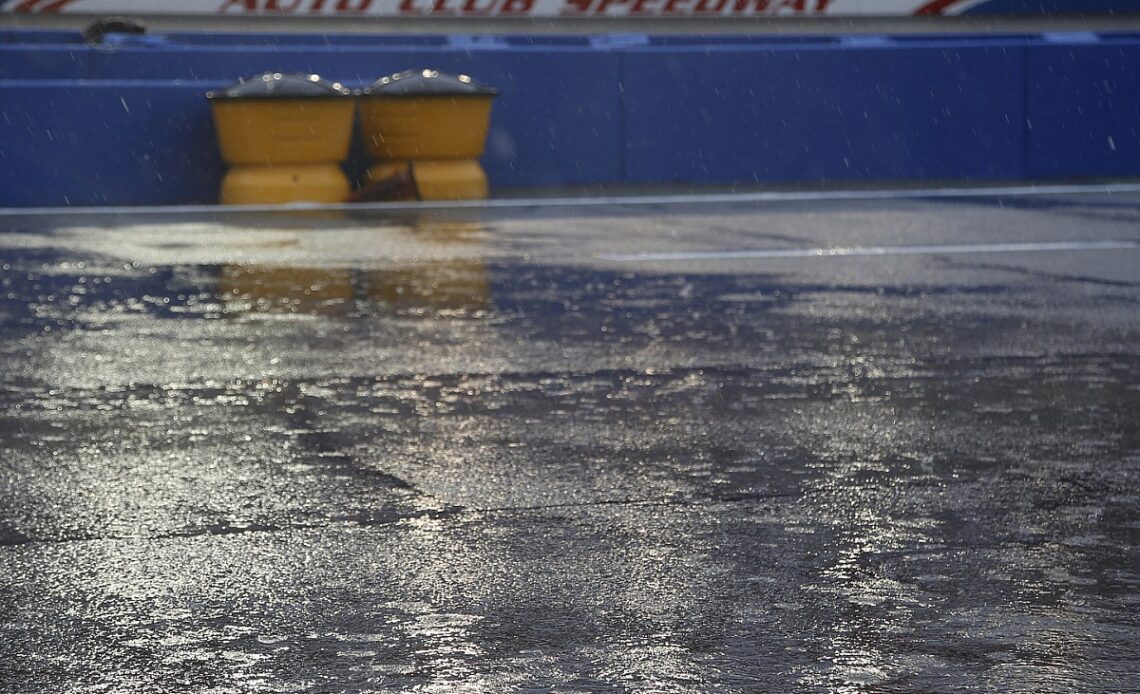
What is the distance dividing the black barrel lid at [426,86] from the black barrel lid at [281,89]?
52cm

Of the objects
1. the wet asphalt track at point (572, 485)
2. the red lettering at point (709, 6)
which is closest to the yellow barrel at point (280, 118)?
the wet asphalt track at point (572, 485)

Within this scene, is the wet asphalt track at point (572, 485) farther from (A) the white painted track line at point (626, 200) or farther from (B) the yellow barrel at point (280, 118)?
(B) the yellow barrel at point (280, 118)

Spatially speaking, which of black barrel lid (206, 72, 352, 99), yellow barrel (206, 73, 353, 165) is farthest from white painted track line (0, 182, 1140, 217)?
black barrel lid (206, 72, 352, 99)

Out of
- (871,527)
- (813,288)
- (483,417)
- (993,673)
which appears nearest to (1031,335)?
(813,288)

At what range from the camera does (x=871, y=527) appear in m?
3.92

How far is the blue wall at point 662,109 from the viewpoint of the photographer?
17.2 metres

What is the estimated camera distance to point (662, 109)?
18984mm

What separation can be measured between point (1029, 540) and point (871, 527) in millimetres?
343

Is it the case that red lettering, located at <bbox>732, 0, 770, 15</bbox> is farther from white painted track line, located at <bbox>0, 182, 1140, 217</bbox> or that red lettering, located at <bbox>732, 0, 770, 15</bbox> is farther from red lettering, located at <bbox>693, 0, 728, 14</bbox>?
white painted track line, located at <bbox>0, 182, 1140, 217</bbox>

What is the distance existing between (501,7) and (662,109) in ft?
16.9

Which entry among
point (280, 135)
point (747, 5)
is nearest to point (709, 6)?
point (747, 5)

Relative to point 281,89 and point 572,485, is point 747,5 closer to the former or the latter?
point 281,89

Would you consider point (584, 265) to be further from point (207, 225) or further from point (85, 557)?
point (85, 557)

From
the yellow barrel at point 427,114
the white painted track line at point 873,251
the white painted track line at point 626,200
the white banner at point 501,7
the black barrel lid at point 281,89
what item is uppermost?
the white banner at point 501,7
